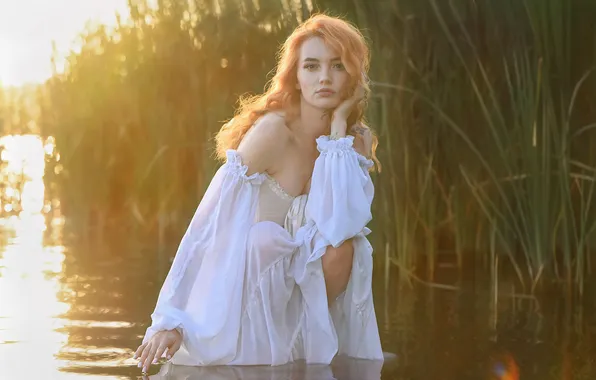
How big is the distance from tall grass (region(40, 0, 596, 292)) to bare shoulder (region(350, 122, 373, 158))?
4.60 ft

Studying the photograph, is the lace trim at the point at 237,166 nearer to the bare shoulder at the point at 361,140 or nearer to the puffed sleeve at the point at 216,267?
the puffed sleeve at the point at 216,267

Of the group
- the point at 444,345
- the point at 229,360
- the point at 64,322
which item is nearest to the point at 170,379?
the point at 229,360

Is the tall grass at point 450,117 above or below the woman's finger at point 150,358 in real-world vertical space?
above

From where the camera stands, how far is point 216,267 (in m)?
3.11

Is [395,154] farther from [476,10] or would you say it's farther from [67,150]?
[67,150]

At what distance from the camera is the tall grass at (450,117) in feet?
14.9

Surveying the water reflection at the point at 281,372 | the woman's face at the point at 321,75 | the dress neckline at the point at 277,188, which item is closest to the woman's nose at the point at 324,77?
the woman's face at the point at 321,75

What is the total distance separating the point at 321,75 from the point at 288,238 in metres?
0.46

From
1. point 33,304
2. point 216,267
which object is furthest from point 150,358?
point 33,304

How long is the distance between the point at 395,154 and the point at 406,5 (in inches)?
26.1

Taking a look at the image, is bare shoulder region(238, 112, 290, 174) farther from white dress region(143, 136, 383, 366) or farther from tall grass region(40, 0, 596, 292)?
tall grass region(40, 0, 596, 292)

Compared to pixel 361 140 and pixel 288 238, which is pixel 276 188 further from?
pixel 361 140

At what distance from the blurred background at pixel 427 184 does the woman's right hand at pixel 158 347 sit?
104 millimetres

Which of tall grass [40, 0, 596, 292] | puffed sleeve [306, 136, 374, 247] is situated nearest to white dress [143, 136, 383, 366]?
puffed sleeve [306, 136, 374, 247]
